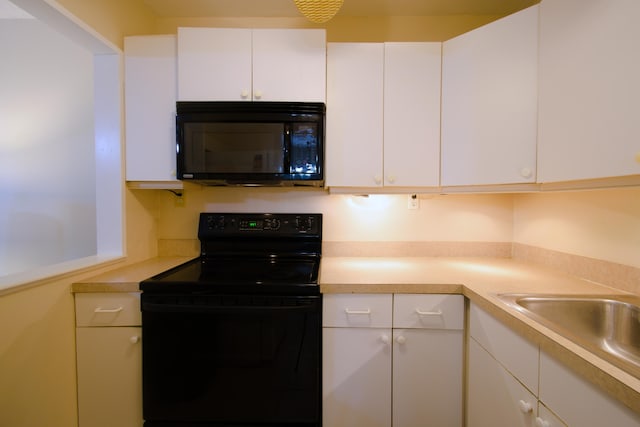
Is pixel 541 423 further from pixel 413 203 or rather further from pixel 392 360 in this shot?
pixel 413 203

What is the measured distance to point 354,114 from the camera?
1455 mm

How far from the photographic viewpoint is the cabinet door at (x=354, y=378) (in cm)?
120

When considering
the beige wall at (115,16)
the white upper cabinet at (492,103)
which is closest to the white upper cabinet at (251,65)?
the beige wall at (115,16)

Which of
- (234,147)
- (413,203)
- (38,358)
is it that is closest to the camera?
(38,358)

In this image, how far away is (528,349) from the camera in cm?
81

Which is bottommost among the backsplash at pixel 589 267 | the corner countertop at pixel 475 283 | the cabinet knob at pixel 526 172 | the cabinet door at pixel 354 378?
the cabinet door at pixel 354 378

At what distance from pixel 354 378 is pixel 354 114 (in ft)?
4.44

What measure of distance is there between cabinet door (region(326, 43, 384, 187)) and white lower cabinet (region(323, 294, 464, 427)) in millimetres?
675

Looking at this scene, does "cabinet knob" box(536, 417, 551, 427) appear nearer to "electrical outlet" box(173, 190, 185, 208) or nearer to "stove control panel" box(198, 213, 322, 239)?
"stove control panel" box(198, 213, 322, 239)

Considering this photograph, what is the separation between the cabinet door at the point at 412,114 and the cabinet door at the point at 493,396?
0.89 m

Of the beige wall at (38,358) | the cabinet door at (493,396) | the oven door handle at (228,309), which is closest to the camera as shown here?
the cabinet door at (493,396)

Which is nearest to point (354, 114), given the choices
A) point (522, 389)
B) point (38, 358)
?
point (522, 389)

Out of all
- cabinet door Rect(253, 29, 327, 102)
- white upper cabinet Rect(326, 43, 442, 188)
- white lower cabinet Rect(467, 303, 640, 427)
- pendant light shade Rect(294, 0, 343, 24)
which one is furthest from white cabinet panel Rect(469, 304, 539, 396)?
pendant light shade Rect(294, 0, 343, 24)

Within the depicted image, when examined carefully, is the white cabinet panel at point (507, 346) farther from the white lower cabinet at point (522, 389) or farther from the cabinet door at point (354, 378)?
the cabinet door at point (354, 378)
